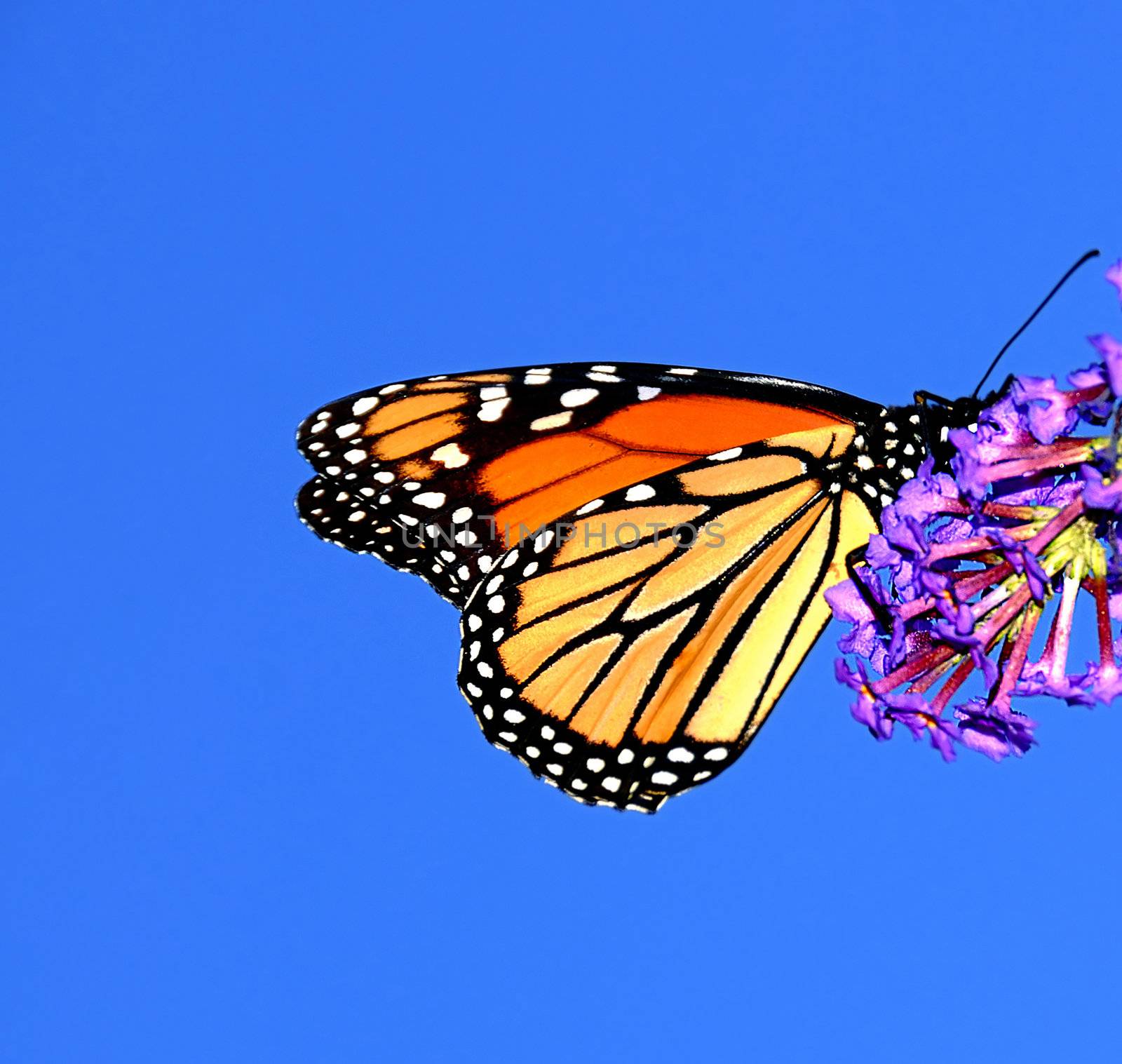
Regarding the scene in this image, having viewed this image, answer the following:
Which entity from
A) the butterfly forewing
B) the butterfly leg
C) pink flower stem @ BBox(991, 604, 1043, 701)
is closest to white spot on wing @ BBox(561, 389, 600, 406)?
the butterfly forewing

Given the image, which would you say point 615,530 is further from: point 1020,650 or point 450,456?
point 1020,650

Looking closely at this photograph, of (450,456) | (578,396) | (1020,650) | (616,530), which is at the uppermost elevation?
(578,396)

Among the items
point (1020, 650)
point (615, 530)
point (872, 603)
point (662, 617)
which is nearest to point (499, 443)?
point (615, 530)

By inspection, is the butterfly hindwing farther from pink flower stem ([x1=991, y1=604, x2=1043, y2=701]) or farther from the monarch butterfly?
pink flower stem ([x1=991, y1=604, x2=1043, y2=701])

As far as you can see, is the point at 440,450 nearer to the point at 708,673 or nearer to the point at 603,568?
the point at 603,568

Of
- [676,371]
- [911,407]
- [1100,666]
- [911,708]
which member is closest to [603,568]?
[676,371]
